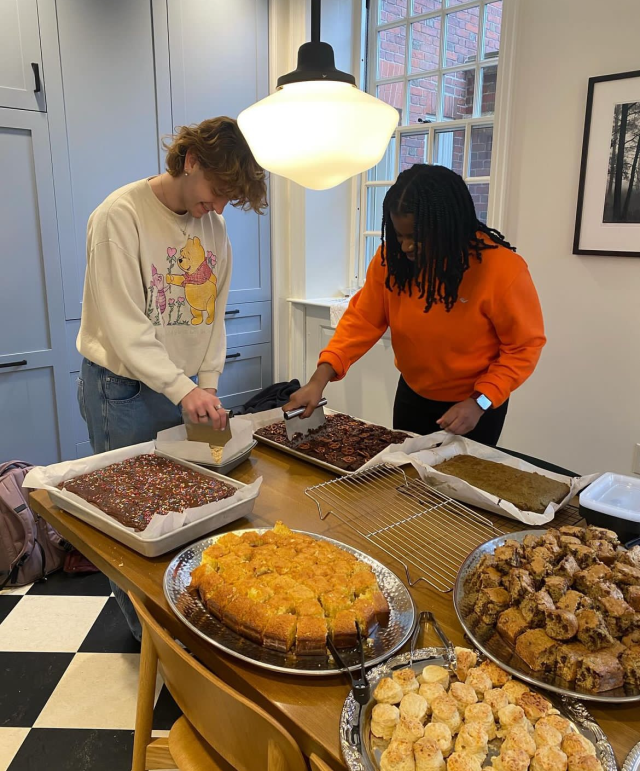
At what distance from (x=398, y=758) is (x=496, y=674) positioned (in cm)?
21

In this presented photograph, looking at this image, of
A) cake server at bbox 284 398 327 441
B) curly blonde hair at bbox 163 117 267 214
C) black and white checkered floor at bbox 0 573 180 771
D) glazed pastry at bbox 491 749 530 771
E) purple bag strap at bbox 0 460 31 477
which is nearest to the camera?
glazed pastry at bbox 491 749 530 771

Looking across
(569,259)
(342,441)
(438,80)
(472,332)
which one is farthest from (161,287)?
(438,80)

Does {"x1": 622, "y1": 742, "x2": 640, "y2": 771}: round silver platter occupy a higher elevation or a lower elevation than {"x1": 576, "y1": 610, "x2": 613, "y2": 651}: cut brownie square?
lower

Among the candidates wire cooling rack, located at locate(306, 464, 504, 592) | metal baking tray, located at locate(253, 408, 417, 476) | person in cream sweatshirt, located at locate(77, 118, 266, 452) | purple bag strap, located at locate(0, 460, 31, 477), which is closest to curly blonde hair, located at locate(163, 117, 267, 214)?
person in cream sweatshirt, located at locate(77, 118, 266, 452)

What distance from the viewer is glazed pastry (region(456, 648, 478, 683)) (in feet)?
2.80

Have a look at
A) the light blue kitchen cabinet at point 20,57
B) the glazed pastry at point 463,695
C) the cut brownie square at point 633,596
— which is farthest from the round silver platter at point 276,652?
the light blue kitchen cabinet at point 20,57

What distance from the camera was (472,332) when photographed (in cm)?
175

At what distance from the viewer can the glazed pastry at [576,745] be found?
710 mm

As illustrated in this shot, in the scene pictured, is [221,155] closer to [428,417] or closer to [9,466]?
[428,417]

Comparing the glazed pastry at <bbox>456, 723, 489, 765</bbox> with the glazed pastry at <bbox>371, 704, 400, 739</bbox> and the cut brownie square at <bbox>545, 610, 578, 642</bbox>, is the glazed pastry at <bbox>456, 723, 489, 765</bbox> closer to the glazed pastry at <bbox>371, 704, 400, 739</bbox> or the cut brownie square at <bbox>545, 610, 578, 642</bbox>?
the glazed pastry at <bbox>371, 704, 400, 739</bbox>

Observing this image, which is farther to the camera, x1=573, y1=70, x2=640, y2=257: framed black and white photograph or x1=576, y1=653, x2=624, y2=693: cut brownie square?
x1=573, y1=70, x2=640, y2=257: framed black and white photograph

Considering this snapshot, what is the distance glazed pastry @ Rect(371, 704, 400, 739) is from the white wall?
6.91 feet

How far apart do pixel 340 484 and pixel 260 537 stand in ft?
1.28

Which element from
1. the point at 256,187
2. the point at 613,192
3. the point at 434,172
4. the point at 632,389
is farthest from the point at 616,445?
the point at 256,187
